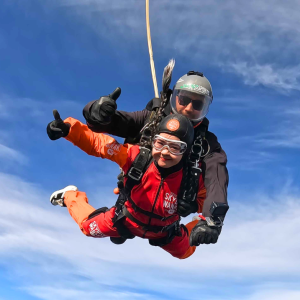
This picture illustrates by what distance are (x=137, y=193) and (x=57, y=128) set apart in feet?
5.09

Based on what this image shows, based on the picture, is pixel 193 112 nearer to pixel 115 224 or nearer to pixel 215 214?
pixel 215 214

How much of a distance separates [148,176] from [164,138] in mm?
665

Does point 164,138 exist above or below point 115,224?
above

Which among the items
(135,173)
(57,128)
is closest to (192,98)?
(135,173)

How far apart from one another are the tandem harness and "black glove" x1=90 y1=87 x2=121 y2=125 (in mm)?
858

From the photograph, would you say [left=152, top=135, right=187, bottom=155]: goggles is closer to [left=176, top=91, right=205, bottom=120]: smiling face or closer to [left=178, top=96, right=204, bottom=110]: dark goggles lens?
[left=176, top=91, right=205, bottom=120]: smiling face

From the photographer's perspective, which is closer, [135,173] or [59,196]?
[135,173]

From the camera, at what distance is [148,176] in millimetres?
4688

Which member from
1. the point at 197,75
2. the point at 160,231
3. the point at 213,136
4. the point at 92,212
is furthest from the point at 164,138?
the point at 92,212

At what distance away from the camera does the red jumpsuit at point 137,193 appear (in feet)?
14.0

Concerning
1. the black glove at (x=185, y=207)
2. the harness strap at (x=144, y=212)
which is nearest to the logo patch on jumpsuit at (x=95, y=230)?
the harness strap at (x=144, y=212)

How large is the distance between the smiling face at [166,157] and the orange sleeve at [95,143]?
A: 42cm

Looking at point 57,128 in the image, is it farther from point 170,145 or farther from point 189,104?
point 189,104

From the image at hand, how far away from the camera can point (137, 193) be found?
487cm
